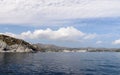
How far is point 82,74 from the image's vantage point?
78.7 meters

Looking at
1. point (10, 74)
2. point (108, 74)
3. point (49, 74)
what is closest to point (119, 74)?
point (108, 74)

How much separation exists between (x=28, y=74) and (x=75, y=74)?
15.1 meters

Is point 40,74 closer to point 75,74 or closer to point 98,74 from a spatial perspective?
point 75,74

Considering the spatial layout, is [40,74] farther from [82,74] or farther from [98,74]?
[98,74]

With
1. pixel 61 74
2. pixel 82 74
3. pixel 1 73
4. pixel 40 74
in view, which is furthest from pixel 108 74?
pixel 1 73

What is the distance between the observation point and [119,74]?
7894 centimetres

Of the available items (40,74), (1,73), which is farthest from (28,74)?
(1,73)

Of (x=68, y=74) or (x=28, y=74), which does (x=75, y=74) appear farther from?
(x=28, y=74)

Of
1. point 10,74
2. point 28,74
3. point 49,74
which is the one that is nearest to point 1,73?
point 10,74

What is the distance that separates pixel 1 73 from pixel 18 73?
5446 millimetres

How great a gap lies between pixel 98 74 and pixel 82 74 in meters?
5.22

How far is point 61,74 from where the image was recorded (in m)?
77.9

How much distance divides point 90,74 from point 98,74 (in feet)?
8.72

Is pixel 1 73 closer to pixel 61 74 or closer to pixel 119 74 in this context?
pixel 61 74
